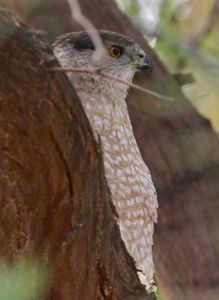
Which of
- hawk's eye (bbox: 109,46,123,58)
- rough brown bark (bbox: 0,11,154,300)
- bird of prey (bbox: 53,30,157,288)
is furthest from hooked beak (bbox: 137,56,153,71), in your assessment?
rough brown bark (bbox: 0,11,154,300)

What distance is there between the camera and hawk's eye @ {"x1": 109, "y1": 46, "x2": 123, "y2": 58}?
4448mm

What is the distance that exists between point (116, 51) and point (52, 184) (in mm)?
1793

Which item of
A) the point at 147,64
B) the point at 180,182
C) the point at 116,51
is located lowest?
the point at 180,182

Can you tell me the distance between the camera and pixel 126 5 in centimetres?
444

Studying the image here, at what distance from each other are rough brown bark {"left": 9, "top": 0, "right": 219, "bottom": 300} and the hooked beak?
12 centimetres

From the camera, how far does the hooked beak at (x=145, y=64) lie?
172 inches

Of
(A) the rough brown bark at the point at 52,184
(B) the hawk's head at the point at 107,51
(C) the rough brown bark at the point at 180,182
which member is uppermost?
(B) the hawk's head at the point at 107,51

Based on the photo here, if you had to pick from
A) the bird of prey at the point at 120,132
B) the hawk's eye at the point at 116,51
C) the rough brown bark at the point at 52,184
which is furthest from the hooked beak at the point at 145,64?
the rough brown bark at the point at 52,184

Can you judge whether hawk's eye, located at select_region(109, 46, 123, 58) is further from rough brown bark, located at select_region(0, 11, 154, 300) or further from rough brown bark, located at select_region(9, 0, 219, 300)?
rough brown bark, located at select_region(0, 11, 154, 300)

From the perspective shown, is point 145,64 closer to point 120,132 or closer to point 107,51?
point 107,51

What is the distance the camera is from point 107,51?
14.8 feet

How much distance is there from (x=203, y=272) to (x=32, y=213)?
1.71 metres

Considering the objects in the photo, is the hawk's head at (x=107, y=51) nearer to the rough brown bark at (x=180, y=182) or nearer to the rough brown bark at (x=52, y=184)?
the rough brown bark at (x=180, y=182)

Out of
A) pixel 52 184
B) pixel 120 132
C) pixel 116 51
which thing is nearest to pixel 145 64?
pixel 116 51
